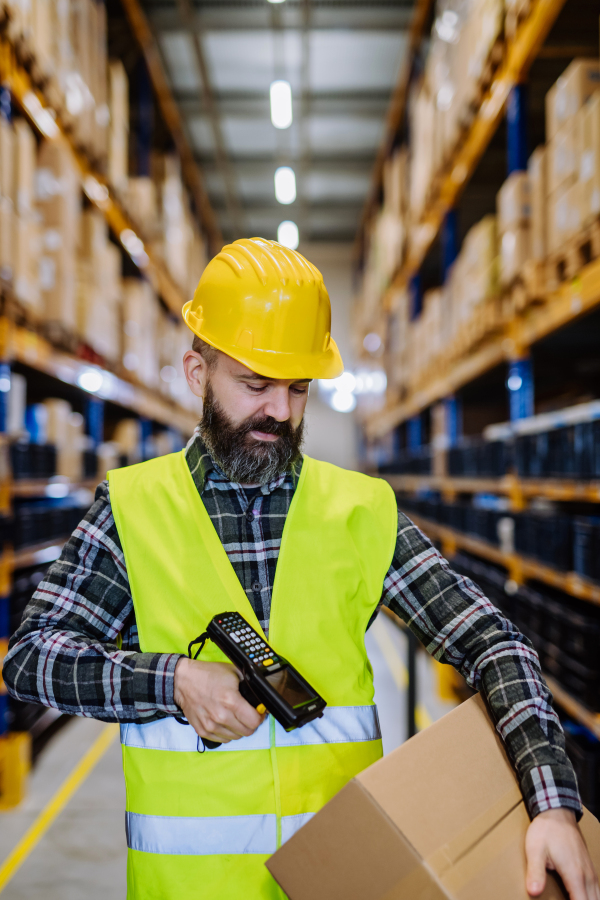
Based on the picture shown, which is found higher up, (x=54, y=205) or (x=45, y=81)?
(x=45, y=81)

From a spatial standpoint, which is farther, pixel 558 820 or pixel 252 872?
pixel 252 872

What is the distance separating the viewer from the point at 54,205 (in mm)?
3678

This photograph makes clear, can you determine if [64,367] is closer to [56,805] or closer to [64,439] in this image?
[64,439]

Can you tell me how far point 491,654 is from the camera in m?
1.10

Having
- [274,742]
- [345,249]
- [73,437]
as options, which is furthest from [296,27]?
[274,742]

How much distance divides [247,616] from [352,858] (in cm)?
41

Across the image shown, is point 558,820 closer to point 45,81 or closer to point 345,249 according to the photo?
point 45,81

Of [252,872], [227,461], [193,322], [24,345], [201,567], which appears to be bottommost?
[252,872]

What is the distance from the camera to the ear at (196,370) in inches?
54.8

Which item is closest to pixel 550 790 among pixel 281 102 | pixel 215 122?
pixel 281 102

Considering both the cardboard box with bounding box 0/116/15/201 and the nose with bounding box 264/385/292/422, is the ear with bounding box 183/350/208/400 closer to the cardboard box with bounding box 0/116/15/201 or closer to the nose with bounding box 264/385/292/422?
the nose with bounding box 264/385/292/422

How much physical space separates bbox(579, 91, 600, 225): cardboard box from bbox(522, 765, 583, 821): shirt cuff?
206cm

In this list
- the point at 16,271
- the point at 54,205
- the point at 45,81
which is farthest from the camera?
the point at 54,205

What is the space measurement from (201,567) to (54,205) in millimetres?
3197
